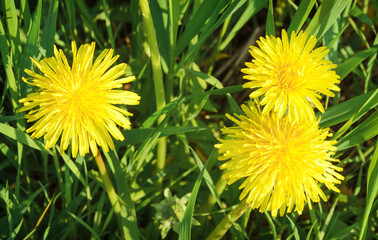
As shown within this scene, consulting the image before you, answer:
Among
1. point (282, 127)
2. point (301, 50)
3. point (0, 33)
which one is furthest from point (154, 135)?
point (0, 33)

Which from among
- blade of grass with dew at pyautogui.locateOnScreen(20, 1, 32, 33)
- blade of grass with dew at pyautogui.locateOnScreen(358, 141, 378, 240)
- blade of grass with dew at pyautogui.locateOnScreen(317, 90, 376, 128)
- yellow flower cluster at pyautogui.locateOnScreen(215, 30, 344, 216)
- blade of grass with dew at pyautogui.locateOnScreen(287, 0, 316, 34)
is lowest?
blade of grass with dew at pyautogui.locateOnScreen(358, 141, 378, 240)

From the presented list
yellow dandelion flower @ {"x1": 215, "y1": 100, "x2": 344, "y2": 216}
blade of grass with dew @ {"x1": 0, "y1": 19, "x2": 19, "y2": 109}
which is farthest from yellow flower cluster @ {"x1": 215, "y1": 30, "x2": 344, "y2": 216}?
blade of grass with dew @ {"x1": 0, "y1": 19, "x2": 19, "y2": 109}

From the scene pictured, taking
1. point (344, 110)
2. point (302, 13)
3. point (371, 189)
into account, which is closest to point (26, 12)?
point (302, 13)

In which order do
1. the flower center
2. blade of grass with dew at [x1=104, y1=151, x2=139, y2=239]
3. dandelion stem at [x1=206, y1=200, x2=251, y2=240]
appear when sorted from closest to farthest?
the flower center, dandelion stem at [x1=206, y1=200, x2=251, y2=240], blade of grass with dew at [x1=104, y1=151, x2=139, y2=239]

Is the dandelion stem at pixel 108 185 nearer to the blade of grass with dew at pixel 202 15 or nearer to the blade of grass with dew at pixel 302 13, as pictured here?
the blade of grass with dew at pixel 202 15

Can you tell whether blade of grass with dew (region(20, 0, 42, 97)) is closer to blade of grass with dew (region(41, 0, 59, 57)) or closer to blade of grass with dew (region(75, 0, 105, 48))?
blade of grass with dew (region(41, 0, 59, 57))

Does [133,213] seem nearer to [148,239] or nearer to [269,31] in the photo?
[148,239]
